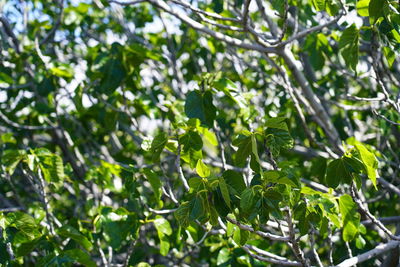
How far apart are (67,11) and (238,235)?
292cm

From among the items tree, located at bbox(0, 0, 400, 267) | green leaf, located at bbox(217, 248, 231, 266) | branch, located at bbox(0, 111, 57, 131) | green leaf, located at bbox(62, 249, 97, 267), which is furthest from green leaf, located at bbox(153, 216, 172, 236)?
branch, located at bbox(0, 111, 57, 131)

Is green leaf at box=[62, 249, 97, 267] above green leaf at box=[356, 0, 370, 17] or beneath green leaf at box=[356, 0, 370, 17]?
beneath

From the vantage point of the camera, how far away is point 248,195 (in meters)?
1.80

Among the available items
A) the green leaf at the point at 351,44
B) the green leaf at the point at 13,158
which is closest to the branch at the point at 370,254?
the green leaf at the point at 351,44

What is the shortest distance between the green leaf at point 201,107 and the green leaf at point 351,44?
72 centimetres

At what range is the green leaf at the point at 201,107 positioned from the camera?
8.03 ft

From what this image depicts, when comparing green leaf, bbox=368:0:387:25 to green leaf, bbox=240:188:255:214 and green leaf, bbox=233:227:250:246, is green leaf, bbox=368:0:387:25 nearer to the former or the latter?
green leaf, bbox=240:188:255:214

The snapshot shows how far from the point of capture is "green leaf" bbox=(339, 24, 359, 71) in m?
2.49

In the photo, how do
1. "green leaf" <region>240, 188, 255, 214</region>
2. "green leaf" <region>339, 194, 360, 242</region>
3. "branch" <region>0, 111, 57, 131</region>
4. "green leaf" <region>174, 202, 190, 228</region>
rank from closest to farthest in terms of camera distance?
"green leaf" <region>240, 188, 255, 214</region>
"green leaf" <region>174, 202, 190, 228</region>
"green leaf" <region>339, 194, 360, 242</region>
"branch" <region>0, 111, 57, 131</region>

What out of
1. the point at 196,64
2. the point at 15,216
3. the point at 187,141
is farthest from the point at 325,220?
the point at 196,64

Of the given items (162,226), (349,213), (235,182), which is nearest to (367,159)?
(349,213)

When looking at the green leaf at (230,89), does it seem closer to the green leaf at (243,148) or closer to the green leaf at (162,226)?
the green leaf at (243,148)

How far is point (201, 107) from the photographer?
2459 mm

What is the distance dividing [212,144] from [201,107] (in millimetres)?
395
